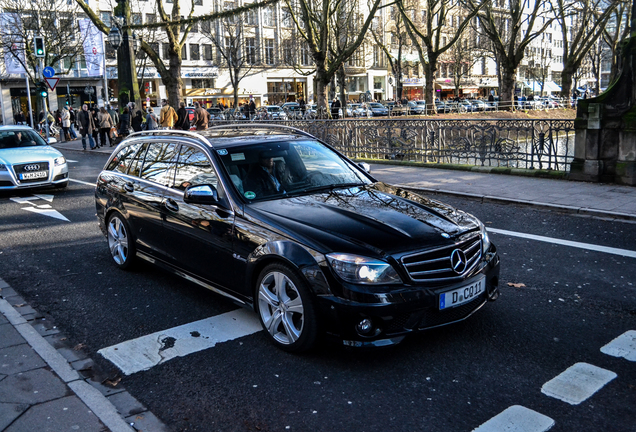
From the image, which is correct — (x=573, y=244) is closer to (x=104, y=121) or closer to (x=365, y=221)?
(x=365, y=221)

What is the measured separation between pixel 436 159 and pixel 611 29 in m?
40.0

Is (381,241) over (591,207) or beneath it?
over

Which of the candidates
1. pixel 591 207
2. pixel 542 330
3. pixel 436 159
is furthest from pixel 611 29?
pixel 542 330

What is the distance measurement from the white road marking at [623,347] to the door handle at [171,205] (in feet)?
12.4

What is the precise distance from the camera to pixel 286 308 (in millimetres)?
4535

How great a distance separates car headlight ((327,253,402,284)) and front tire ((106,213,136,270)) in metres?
3.34

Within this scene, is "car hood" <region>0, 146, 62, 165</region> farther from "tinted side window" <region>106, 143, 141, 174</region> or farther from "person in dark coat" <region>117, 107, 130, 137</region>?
"person in dark coat" <region>117, 107, 130, 137</region>

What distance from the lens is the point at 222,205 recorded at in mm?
5164

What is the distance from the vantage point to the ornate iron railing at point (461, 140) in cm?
1380

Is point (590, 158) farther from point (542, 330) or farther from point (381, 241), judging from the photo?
point (381, 241)

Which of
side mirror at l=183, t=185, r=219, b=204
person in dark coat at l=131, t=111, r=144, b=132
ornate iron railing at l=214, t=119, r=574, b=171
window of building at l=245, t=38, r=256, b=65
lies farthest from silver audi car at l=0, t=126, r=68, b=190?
window of building at l=245, t=38, r=256, b=65

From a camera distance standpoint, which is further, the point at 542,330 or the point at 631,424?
the point at 542,330

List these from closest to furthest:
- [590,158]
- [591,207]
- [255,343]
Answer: [255,343]
[591,207]
[590,158]

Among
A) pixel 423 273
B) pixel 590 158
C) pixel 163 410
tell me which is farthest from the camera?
pixel 590 158
